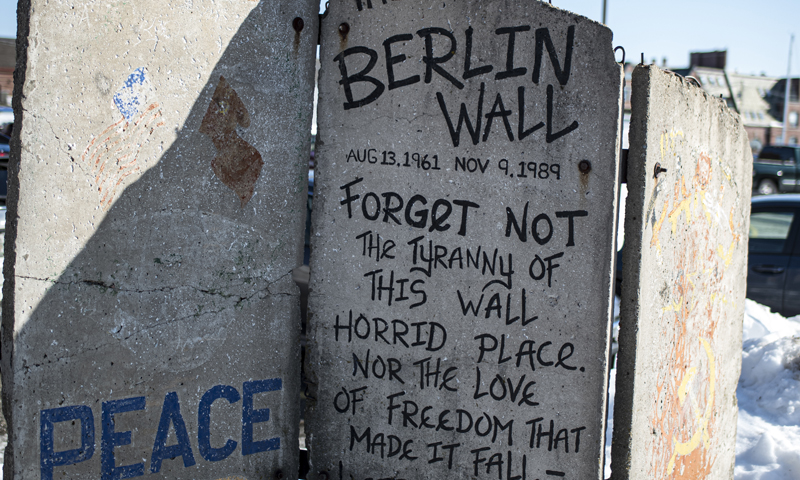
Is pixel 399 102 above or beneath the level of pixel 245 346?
above

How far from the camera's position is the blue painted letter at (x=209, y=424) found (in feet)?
8.36

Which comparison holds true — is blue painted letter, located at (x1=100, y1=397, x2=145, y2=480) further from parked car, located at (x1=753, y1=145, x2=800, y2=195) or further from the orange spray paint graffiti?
parked car, located at (x1=753, y1=145, x2=800, y2=195)

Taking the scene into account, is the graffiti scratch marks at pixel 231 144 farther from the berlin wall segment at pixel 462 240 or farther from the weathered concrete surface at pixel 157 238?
the berlin wall segment at pixel 462 240

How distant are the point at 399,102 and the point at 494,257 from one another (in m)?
0.75

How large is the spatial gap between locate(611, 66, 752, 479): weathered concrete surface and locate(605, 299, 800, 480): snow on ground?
442 mm

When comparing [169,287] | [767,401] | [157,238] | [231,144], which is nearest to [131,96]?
[231,144]

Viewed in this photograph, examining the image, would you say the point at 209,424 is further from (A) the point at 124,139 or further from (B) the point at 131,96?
(B) the point at 131,96

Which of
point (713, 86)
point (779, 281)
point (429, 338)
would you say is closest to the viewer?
point (429, 338)

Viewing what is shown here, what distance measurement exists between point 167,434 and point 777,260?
537 cm

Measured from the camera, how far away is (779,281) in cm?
561

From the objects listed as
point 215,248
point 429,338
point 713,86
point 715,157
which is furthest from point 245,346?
point 713,86

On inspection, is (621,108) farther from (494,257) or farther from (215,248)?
(215,248)

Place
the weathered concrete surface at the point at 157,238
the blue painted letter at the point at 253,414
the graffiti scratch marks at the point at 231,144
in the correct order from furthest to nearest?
the blue painted letter at the point at 253,414
the graffiti scratch marks at the point at 231,144
the weathered concrete surface at the point at 157,238

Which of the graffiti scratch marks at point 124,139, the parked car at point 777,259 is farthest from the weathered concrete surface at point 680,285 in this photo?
the parked car at point 777,259
